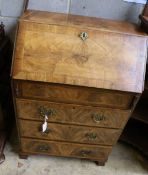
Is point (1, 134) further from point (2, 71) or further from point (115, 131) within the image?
point (115, 131)

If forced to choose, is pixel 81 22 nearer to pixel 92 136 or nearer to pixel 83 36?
pixel 83 36

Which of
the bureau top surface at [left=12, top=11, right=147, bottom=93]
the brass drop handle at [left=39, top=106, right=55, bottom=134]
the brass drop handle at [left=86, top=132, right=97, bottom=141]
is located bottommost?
the brass drop handle at [left=86, top=132, right=97, bottom=141]

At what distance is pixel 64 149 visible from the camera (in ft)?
5.17

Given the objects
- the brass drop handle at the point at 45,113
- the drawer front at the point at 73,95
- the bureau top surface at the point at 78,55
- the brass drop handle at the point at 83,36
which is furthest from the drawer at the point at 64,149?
the brass drop handle at the point at 83,36

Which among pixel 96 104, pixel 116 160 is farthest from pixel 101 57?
pixel 116 160

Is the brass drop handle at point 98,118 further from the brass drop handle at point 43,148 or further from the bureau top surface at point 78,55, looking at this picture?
the brass drop handle at point 43,148

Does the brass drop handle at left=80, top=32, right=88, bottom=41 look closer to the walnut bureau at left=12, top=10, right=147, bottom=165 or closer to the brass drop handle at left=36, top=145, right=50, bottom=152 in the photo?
the walnut bureau at left=12, top=10, right=147, bottom=165

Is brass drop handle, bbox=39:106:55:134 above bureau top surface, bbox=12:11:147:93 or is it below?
below

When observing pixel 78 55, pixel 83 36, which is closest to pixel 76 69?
pixel 78 55

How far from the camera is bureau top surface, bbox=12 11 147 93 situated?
3.79 feet

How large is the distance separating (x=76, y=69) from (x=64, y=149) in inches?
25.5

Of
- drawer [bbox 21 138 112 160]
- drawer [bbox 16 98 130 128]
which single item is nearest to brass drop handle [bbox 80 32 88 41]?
drawer [bbox 16 98 130 128]

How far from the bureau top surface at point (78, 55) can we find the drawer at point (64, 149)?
55cm

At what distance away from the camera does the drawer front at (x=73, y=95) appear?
119cm
